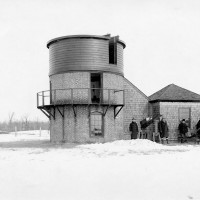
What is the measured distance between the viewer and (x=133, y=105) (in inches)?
1198

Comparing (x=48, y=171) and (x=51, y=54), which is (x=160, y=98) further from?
(x=48, y=171)

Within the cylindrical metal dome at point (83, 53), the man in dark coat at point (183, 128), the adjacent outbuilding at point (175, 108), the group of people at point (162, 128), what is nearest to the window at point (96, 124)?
the group of people at point (162, 128)

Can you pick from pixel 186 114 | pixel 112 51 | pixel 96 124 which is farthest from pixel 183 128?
pixel 112 51

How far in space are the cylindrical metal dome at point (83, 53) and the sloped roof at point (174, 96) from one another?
440 cm

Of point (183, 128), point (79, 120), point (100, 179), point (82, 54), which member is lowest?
point (100, 179)

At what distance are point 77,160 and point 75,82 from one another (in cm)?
1159

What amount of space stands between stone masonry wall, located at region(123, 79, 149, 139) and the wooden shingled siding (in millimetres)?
3001

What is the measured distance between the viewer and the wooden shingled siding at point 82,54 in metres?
27.3

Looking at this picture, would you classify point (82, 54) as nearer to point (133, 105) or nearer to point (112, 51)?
point (112, 51)

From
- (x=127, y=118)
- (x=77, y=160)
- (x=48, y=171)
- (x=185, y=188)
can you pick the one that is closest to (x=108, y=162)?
(x=77, y=160)

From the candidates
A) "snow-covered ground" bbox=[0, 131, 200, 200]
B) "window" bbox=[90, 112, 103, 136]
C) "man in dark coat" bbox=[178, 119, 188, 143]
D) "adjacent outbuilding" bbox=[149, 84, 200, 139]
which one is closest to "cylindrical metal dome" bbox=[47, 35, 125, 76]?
"window" bbox=[90, 112, 103, 136]

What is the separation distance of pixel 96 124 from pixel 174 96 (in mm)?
7023

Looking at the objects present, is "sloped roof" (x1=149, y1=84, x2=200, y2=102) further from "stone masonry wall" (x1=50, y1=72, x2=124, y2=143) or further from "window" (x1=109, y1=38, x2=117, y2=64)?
"window" (x1=109, y1=38, x2=117, y2=64)

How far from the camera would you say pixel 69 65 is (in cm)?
2762
